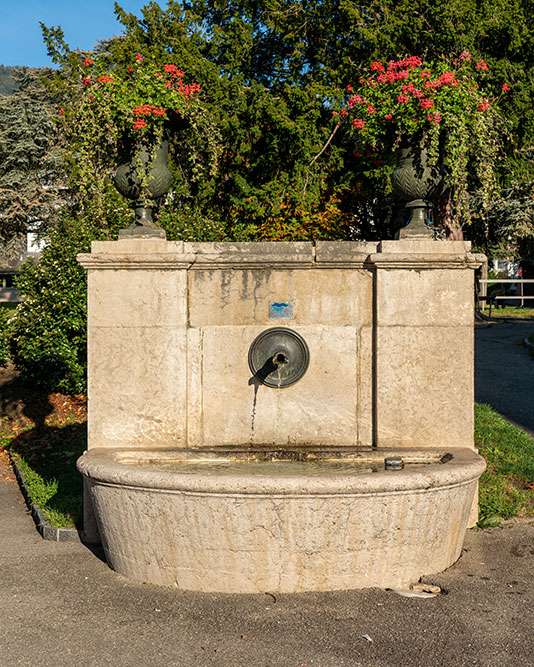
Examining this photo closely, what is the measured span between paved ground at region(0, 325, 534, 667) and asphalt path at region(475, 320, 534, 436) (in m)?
5.37

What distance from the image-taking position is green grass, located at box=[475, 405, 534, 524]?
6098mm

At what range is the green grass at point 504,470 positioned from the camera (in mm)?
6098

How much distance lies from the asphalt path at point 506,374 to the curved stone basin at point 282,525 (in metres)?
5.35

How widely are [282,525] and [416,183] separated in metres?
3.15

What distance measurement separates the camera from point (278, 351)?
560 centimetres

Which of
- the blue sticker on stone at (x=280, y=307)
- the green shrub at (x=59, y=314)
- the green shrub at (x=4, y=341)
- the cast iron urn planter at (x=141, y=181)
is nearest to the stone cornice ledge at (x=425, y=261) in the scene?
the blue sticker on stone at (x=280, y=307)

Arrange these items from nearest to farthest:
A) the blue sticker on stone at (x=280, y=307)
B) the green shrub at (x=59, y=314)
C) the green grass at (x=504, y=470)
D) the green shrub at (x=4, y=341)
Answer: the blue sticker on stone at (x=280, y=307), the green grass at (x=504, y=470), the green shrub at (x=59, y=314), the green shrub at (x=4, y=341)

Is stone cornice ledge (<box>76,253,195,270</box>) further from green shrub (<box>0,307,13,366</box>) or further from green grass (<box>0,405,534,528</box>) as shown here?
green shrub (<box>0,307,13,366</box>)

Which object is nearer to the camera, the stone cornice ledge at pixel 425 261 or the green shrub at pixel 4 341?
the stone cornice ledge at pixel 425 261

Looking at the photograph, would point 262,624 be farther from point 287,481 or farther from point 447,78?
point 447,78

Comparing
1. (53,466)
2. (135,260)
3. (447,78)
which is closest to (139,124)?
(135,260)

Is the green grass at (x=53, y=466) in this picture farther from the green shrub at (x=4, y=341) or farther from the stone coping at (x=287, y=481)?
the green shrub at (x=4, y=341)

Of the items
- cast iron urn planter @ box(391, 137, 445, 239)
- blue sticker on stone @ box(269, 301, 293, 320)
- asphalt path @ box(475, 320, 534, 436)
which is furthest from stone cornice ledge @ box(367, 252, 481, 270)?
asphalt path @ box(475, 320, 534, 436)

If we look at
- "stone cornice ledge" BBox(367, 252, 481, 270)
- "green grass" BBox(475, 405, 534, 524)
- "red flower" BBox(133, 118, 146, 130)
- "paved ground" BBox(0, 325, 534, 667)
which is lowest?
"paved ground" BBox(0, 325, 534, 667)
